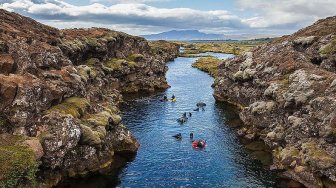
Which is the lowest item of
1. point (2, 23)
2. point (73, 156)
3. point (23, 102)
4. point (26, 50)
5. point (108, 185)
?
point (108, 185)

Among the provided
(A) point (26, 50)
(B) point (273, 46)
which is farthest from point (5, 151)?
(B) point (273, 46)

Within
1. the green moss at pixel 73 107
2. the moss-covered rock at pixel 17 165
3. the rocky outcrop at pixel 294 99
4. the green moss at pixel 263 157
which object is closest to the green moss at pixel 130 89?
the rocky outcrop at pixel 294 99

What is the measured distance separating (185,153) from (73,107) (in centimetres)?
2340

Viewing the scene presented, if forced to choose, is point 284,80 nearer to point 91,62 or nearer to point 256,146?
point 256,146

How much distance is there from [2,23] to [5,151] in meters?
46.8

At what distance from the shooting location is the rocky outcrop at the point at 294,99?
Answer: 2346 inches

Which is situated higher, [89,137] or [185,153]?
[89,137]

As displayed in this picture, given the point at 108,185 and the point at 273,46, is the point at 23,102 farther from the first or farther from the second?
the point at 273,46

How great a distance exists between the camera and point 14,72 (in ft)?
222

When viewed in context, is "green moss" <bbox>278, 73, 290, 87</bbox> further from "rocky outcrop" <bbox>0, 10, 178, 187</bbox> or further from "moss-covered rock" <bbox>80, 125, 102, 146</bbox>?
"moss-covered rock" <bbox>80, 125, 102, 146</bbox>

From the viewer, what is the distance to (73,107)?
2677 inches

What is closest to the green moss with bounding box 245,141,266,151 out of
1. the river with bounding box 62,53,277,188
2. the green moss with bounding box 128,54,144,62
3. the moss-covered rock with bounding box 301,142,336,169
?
the river with bounding box 62,53,277,188

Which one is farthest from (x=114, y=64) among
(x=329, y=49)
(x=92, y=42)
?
(x=329, y=49)

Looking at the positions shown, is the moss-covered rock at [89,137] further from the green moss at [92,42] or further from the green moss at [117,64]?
the green moss at [117,64]
